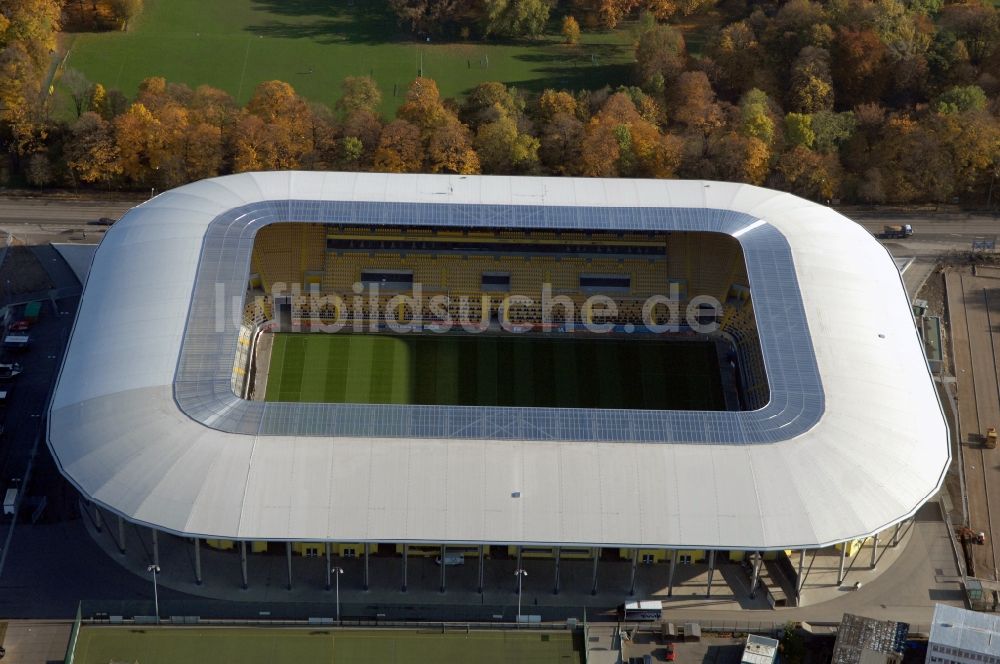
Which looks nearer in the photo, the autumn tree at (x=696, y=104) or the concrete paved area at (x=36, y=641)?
the concrete paved area at (x=36, y=641)

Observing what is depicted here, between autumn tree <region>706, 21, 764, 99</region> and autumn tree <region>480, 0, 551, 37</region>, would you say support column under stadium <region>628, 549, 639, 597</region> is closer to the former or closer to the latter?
autumn tree <region>706, 21, 764, 99</region>

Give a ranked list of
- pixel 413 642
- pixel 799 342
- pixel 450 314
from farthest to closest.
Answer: pixel 450 314, pixel 799 342, pixel 413 642

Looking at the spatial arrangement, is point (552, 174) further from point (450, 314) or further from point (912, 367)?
point (912, 367)

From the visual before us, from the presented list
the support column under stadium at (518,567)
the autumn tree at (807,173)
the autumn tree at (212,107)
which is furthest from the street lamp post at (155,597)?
the autumn tree at (807,173)

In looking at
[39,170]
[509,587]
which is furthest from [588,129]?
[509,587]

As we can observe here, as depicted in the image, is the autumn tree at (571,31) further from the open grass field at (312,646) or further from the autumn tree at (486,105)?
the open grass field at (312,646)

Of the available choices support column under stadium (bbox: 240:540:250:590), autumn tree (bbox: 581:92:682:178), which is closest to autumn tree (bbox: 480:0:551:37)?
autumn tree (bbox: 581:92:682:178)

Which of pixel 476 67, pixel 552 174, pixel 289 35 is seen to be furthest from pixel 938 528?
pixel 289 35
